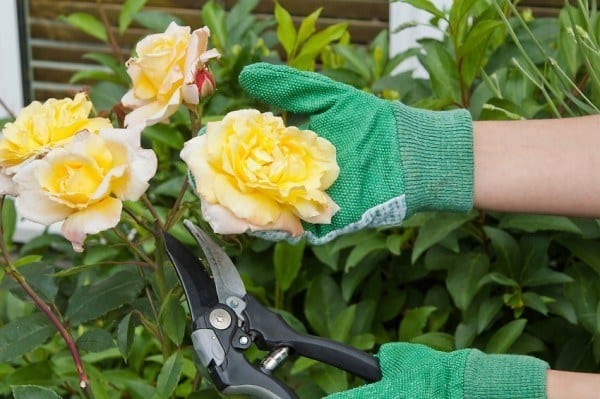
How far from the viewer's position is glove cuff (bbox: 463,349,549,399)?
99 centimetres

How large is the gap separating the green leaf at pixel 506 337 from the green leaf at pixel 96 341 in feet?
1.61

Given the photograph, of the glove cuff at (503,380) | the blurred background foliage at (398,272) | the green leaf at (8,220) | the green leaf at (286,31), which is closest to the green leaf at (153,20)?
the blurred background foliage at (398,272)

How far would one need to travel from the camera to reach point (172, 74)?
1.02m

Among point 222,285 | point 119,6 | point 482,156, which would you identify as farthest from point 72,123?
point 119,6

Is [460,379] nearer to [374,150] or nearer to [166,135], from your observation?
[374,150]

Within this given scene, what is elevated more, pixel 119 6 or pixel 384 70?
pixel 384 70

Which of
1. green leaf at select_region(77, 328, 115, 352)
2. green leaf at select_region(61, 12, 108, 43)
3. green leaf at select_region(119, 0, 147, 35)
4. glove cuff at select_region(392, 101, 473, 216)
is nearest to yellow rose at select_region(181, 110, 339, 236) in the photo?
glove cuff at select_region(392, 101, 473, 216)

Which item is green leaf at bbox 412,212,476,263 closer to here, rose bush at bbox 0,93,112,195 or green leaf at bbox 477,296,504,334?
green leaf at bbox 477,296,504,334

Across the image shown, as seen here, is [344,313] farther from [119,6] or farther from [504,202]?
[119,6]

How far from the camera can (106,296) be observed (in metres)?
1.22

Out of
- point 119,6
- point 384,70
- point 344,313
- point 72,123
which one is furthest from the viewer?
point 119,6

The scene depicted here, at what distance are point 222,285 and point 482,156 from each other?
30 cm

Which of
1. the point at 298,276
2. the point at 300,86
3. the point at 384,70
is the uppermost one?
the point at 300,86

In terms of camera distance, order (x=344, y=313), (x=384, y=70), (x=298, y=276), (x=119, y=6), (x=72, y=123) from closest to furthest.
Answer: (x=72, y=123) < (x=344, y=313) < (x=298, y=276) < (x=384, y=70) < (x=119, y=6)
